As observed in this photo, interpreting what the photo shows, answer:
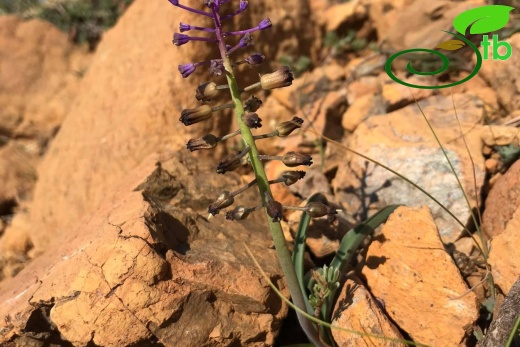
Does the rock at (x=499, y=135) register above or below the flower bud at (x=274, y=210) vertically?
below

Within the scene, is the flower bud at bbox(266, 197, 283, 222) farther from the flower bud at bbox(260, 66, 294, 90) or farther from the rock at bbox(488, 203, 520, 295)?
the rock at bbox(488, 203, 520, 295)

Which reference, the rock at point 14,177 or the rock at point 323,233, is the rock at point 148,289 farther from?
the rock at point 14,177

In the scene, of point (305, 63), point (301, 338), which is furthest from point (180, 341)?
point (305, 63)

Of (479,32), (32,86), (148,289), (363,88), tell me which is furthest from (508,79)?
(32,86)

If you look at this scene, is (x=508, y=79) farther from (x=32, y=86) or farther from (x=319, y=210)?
(x=32, y=86)

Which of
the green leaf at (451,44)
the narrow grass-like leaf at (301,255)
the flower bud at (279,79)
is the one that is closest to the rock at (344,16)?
the green leaf at (451,44)
